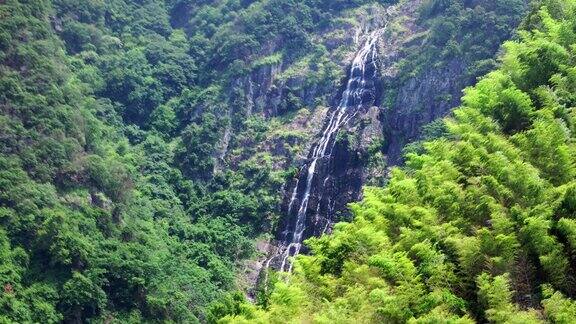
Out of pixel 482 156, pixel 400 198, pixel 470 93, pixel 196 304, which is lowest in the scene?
pixel 196 304

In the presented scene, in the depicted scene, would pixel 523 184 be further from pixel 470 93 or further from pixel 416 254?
pixel 470 93

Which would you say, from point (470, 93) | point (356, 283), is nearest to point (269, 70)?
point (470, 93)

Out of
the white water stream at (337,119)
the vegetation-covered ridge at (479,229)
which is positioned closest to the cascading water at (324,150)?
the white water stream at (337,119)

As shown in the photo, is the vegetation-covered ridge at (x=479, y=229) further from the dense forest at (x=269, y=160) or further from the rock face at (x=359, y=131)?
the rock face at (x=359, y=131)

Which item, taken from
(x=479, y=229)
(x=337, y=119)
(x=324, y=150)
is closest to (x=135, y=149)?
(x=324, y=150)

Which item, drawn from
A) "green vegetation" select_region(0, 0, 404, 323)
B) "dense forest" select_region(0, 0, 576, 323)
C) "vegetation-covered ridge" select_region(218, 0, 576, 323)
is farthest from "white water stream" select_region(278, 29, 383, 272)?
"vegetation-covered ridge" select_region(218, 0, 576, 323)
